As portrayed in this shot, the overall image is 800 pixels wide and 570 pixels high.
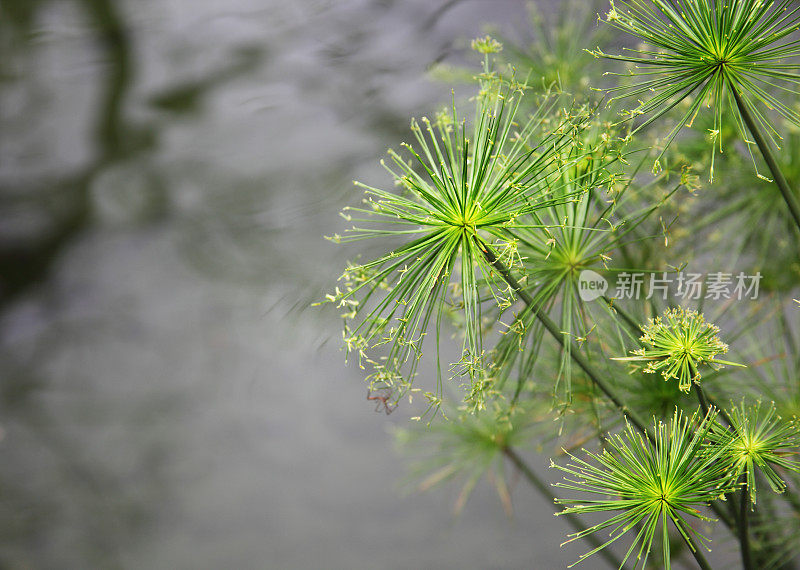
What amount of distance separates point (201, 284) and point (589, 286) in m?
1.81

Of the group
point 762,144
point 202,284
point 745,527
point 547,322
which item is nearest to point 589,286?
point 547,322

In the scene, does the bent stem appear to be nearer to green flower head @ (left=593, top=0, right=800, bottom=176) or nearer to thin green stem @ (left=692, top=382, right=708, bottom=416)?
thin green stem @ (left=692, top=382, right=708, bottom=416)

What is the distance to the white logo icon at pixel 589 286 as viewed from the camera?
114 cm

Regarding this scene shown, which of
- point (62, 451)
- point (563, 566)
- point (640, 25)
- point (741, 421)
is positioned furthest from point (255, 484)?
point (640, 25)

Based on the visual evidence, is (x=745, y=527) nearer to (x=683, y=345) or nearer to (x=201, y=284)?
(x=683, y=345)

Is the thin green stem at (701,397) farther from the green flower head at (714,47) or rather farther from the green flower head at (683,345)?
the green flower head at (714,47)

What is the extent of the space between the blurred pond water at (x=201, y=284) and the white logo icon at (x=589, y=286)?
109 centimetres

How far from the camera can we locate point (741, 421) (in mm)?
984

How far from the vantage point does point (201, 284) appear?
101 inches

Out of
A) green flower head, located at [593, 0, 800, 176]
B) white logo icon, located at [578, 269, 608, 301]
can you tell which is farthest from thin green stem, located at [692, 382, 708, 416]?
green flower head, located at [593, 0, 800, 176]

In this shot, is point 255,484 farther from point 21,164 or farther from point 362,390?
point 21,164

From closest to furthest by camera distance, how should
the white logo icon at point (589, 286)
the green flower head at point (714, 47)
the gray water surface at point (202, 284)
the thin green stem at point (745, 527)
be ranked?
1. the green flower head at point (714, 47)
2. the thin green stem at point (745, 527)
3. the white logo icon at point (589, 286)
4. the gray water surface at point (202, 284)

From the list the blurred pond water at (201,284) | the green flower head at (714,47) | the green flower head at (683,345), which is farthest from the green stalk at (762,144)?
the blurred pond water at (201,284)

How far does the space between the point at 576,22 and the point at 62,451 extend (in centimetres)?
243
